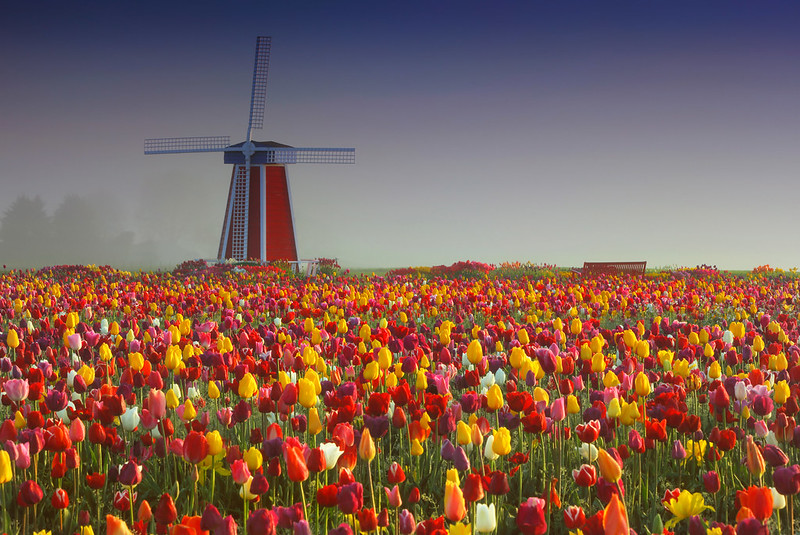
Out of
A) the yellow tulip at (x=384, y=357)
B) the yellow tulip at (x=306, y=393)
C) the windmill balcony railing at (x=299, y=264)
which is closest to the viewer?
the yellow tulip at (x=306, y=393)

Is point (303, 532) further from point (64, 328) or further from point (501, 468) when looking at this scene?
point (64, 328)

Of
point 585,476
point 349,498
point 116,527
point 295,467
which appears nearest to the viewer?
point 116,527

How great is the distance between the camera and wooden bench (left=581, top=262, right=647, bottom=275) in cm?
2369

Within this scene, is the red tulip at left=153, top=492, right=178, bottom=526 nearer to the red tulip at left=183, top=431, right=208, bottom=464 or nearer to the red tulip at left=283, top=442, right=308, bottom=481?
the red tulip at left=283, top=442, right=308, bottom=481

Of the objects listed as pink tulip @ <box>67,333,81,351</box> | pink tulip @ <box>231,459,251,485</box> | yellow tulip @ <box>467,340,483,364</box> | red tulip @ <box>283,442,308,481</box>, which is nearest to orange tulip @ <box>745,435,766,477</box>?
red tulip @ <box>283,442,308,481</box>

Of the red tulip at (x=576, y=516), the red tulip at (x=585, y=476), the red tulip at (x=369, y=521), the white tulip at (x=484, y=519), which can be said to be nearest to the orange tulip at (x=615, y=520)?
the red tulip at (x=576, y=516)

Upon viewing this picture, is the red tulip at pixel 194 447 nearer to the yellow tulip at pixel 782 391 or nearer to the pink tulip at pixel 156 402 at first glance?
the pink tulip at pixel 156 402

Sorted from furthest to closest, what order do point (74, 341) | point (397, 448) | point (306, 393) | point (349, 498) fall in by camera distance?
point (74, 341), point (397, 448), point (306, 393), point (349, 498)

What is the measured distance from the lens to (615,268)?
79.6 ft

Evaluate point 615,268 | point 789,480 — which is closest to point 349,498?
point 789,480

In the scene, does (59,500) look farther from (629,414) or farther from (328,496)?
(629,414)

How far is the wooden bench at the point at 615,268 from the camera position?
2369 cm

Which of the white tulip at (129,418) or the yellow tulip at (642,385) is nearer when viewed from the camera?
the white tulip at (129,418)

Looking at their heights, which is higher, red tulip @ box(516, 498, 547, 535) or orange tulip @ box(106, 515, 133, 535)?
red tulip @ box(516, 498, 547, 535)
